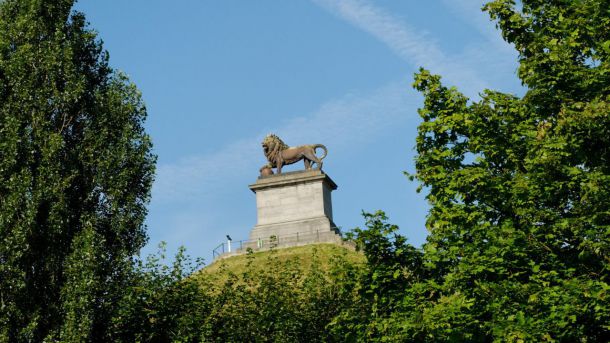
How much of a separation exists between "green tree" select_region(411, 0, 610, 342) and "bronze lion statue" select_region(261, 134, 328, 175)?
4194 centimetres

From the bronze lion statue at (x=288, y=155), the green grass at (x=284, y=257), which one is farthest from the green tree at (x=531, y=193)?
the bronze lion statue at (x=288, y=155)

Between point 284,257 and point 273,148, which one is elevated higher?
point 273,148

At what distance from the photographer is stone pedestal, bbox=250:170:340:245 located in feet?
211

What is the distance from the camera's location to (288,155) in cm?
6700

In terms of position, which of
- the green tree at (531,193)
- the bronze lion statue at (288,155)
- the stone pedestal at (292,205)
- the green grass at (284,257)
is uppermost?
the bronze lion statue at (288,155)

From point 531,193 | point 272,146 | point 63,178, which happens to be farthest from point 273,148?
point 531,193

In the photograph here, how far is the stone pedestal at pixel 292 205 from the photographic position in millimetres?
64188

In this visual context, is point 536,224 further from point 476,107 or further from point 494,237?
point 476,107

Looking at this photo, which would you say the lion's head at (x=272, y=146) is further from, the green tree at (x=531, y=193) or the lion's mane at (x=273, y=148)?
the green tree at (x=531, y=193)

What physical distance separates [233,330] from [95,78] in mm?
9937

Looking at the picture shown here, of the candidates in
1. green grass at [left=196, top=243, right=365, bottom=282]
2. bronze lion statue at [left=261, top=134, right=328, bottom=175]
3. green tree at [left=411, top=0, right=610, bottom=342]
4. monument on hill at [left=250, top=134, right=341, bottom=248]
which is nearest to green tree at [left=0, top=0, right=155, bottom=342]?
green tree at [left=411, top=0, right=610, bottom=342]

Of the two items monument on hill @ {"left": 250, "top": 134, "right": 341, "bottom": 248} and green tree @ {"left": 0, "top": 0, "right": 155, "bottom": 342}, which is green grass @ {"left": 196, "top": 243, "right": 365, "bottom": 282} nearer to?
monument on hill @ {"left": 250, "top": 134, "right": 341, "bottom": 248}

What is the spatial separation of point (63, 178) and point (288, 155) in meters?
41.1

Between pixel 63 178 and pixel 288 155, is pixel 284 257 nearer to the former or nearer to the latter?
pixel 288 155
